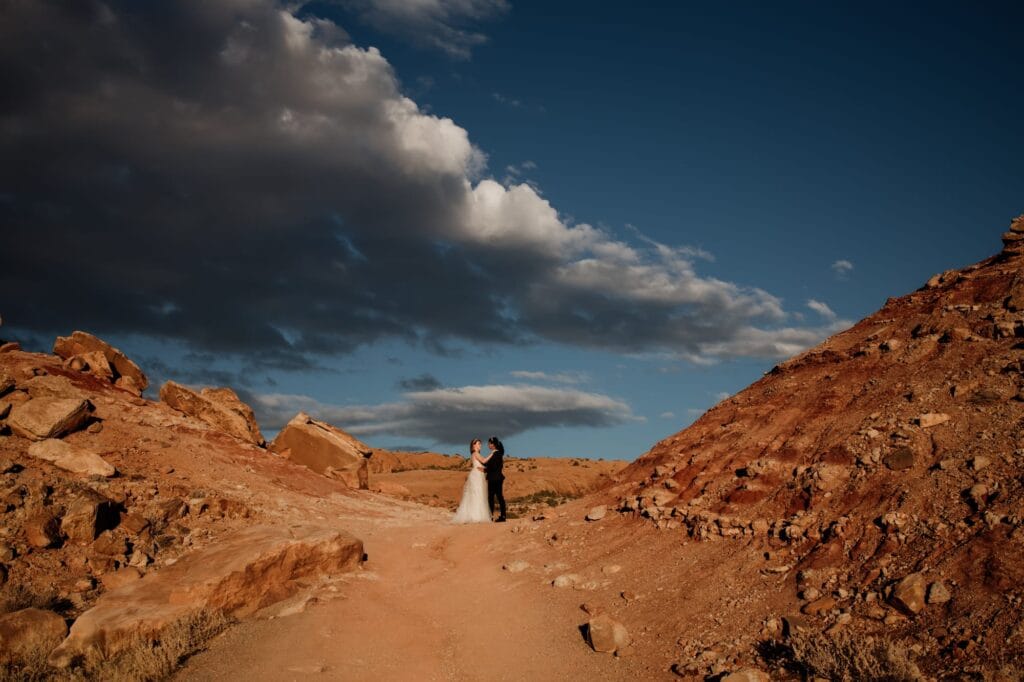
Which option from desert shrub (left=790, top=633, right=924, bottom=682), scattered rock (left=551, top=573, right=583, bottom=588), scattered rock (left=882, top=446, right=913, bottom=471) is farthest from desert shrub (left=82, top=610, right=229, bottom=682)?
scattered rock (left=882, top=446, right=913, bottom=471)

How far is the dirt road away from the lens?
8352 millimetres

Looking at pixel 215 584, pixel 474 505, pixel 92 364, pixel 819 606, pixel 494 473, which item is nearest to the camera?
pixel 819 606

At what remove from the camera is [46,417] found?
1599 cm

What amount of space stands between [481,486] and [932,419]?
11.6 meters

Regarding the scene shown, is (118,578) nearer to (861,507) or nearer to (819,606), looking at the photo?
(819,606)

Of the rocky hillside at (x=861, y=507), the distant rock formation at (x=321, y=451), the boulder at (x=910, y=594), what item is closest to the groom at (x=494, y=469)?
the rocky hillside at (x=861, y=507)

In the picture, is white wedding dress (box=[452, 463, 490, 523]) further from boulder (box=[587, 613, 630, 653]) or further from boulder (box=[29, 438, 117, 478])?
boulder (box=[587, 613, 630, 653])

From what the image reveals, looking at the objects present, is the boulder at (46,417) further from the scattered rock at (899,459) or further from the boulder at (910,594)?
the scattered rock at (899,459)

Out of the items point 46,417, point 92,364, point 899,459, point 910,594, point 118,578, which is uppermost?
point 92,364

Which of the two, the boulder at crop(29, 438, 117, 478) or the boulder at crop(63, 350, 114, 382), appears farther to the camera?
the boulder at crop(63, 350, 114, 382)

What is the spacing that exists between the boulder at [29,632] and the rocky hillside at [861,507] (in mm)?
8024

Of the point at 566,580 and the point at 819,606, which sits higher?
the point at 819,606

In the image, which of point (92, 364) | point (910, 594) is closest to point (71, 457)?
point (92, 364)

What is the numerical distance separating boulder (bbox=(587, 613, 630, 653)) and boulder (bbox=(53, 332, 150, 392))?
794 inches
